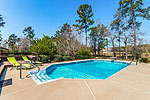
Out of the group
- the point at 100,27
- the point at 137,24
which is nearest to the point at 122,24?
the point at 137,24

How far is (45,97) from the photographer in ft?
7.64

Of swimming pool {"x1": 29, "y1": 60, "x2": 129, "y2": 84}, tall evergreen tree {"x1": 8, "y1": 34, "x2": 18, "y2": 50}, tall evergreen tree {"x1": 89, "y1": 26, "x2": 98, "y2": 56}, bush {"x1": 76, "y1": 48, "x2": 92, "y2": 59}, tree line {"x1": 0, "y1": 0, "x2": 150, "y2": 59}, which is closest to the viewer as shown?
swimming pool {"x1": 29, "y1": 60, "x2": 129, "y2": 84}

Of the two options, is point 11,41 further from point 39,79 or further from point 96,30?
point 39,79

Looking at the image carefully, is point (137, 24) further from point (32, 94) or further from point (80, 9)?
point (32, 94)

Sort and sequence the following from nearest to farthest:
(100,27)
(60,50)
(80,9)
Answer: (60,50), (80,9), (100,27)

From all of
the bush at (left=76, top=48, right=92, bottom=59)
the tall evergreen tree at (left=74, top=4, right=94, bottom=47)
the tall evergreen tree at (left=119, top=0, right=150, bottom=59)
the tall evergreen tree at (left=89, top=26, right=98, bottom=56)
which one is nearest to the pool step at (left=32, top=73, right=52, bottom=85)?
the bush at (left=76, top=48, right=92, bottom=59)

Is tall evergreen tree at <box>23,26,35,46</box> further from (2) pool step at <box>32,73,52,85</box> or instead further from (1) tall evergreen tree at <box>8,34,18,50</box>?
(2) pool step at <box>32,73,52,85</box>

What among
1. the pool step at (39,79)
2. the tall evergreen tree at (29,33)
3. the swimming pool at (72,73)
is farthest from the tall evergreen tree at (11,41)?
the pool step at (39,79)

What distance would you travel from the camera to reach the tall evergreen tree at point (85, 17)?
16.3m

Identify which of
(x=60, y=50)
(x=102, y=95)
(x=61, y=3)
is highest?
(x=61, y=3)

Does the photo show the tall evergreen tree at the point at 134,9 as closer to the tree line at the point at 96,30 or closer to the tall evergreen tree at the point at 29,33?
the tree line at the point at 96,30

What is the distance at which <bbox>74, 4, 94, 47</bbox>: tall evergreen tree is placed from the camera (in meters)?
16.3

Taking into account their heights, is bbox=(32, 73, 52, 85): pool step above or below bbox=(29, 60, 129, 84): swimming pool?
above

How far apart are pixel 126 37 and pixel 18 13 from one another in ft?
62.7
